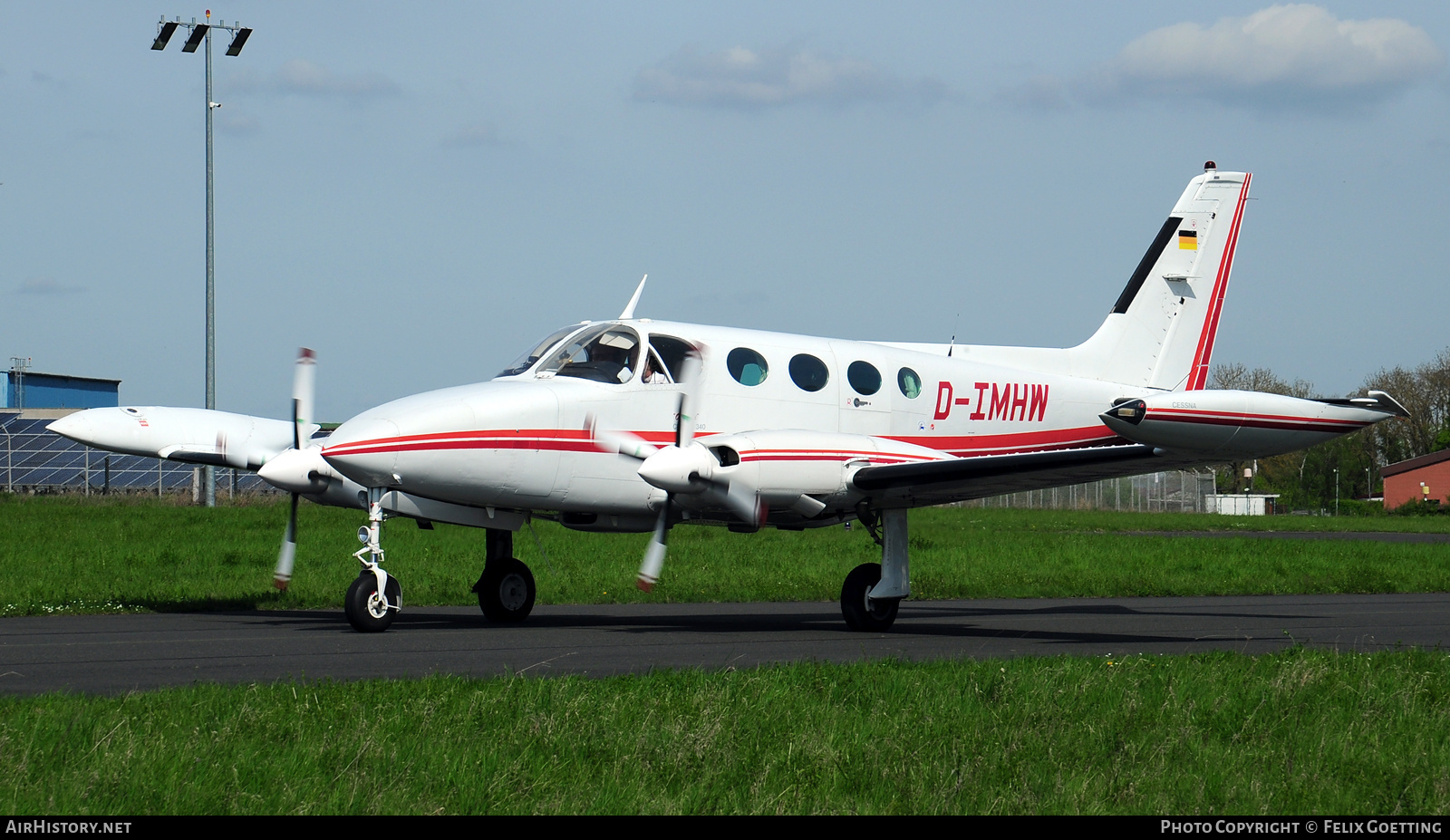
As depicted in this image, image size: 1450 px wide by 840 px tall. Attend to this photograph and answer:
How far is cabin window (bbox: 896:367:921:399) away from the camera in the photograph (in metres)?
16.4

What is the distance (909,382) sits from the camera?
16531mm

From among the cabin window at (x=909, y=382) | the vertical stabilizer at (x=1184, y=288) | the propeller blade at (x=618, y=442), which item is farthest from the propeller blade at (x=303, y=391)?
the vertical stabilizer at (x=1184, y=288)

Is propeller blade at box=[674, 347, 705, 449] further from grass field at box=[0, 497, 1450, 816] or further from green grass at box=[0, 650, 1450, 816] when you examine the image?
green grass at box=[0, 650, 1450, 816]

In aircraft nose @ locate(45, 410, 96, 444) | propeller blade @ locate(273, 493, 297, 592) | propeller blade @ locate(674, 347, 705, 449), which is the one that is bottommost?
propeller blade @ locate(273, 493, 297, 592)

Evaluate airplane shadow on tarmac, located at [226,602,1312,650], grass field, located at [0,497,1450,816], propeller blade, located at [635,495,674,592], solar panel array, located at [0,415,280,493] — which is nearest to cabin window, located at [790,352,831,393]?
propeller blade, located at [635,495,674,592]

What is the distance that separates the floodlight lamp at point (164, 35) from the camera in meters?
34.4

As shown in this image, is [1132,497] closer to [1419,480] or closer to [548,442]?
[1419,480]

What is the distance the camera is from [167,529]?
2925 centimetres

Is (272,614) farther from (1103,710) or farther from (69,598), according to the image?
(1103,710)

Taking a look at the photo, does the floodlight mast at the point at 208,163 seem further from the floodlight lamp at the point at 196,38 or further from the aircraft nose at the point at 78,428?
the aircraft nose at the point at 78,428

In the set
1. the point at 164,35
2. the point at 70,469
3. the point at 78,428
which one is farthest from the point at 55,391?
the point at 78,428

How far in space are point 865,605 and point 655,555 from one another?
9.62 ft

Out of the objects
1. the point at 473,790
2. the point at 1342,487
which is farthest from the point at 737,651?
the point at 1342,487

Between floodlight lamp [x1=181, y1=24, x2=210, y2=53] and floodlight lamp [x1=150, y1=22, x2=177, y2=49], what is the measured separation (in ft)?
1.47
